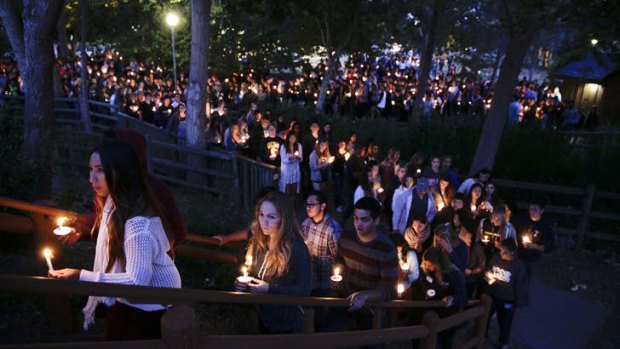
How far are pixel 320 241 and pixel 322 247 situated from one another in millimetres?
66

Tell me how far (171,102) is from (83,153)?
508cm

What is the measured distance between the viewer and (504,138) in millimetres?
13727

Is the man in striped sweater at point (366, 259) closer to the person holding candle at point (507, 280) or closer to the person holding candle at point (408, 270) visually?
the person holding candle at point (408, 270)

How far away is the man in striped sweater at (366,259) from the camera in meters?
4.44

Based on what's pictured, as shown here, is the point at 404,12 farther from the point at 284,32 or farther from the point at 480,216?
the point at 480,216

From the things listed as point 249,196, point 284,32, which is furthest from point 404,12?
point 249,196

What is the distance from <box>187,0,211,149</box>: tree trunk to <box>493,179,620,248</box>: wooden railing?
267 inches

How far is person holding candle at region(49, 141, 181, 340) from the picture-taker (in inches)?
97.0

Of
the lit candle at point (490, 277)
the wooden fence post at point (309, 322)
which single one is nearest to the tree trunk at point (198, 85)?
the lit candle at point (490, 277)

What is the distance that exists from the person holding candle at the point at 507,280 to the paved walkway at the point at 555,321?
3.41 ft

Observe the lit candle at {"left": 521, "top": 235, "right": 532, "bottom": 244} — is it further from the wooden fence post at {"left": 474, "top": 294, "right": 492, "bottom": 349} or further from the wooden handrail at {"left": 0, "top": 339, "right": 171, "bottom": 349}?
the wooden handrail at {"left": 0, "top": 339, "right": 171, "bottom": 349}

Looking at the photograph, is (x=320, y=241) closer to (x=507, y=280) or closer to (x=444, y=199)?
(x=507, y=280)

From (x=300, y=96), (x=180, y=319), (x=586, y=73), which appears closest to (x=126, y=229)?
(x=180, y=319)

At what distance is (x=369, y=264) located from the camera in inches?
179
